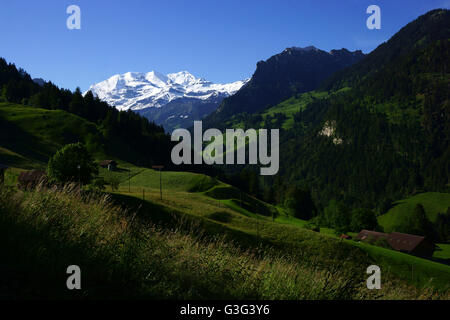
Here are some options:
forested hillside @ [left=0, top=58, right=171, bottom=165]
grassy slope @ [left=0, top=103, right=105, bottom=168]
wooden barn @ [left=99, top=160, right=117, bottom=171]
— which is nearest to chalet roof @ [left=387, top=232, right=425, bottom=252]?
wooden barn @ [left=99, top=160, right=117, bottom=171]

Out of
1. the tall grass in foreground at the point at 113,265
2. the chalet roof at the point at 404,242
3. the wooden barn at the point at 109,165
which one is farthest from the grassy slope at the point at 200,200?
the chalet roof at the point at 404,242

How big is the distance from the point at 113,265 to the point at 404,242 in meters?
102

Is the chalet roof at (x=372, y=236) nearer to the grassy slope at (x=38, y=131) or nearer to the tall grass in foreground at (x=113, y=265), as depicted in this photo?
the tall grass in foreground at (x=113, y=265)

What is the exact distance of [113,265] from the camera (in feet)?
24.4

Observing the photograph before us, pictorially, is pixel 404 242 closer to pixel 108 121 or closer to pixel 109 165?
pixel 109 165

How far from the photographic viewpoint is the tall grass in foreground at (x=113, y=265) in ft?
21.7

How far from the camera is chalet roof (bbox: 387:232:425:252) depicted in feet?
296

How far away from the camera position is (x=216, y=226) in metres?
49.1

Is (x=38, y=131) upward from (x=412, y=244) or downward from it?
upward

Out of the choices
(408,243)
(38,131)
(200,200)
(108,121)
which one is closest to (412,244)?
(408,243)

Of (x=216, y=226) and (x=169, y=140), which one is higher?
(x=169, y=140)
